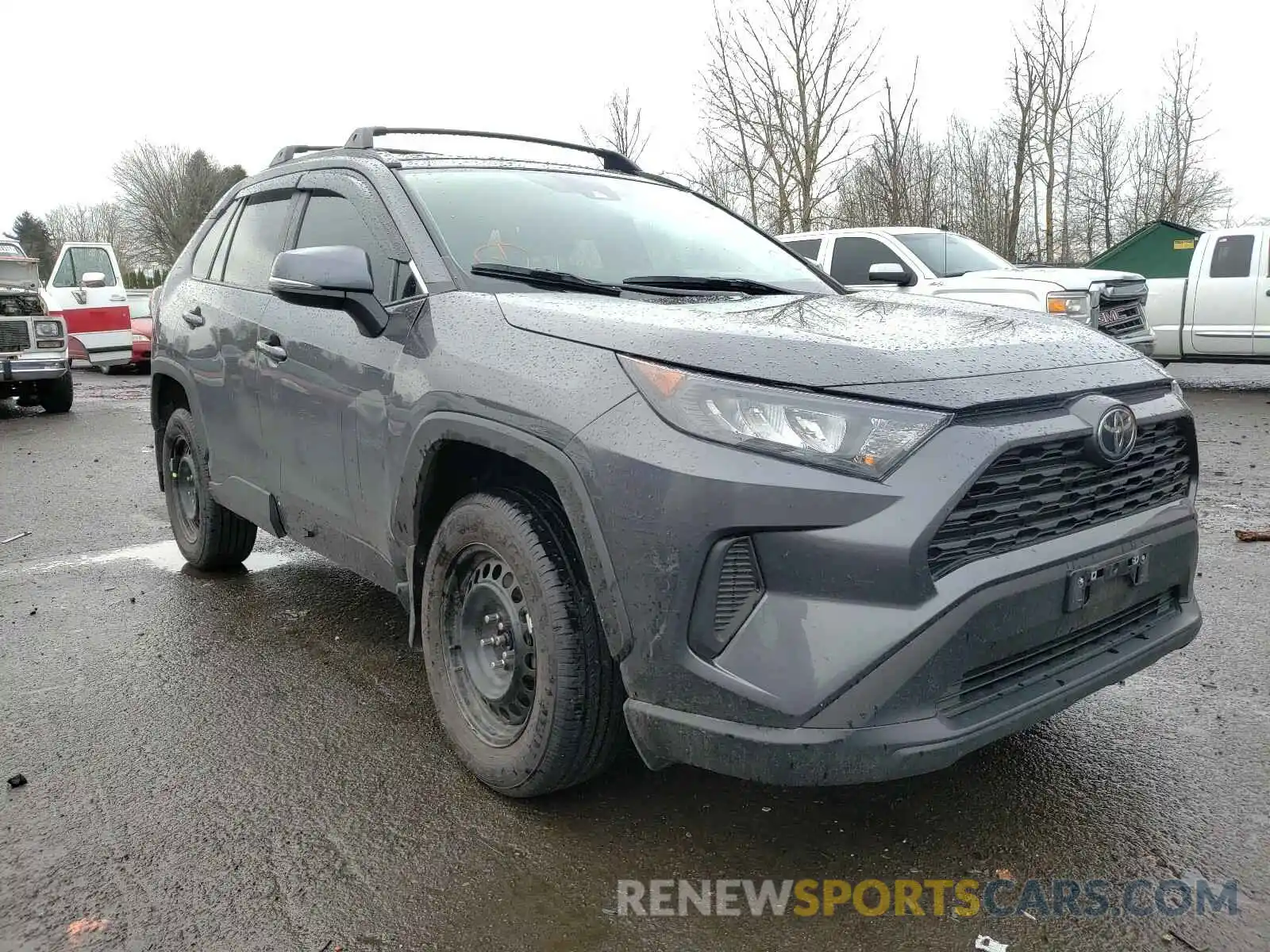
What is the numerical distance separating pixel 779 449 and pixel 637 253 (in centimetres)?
151

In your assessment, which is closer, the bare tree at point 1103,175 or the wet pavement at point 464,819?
the wet pavement at point 464,819

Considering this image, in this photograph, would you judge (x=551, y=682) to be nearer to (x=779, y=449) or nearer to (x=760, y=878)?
(x=760, y=878)

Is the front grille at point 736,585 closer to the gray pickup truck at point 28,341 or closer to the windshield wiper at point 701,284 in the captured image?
the windshield wiper at point 701,284

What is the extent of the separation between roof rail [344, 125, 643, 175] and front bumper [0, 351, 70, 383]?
10.2 meters

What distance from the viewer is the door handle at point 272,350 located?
3.54m

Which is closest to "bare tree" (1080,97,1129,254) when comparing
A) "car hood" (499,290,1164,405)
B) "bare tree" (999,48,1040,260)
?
"bare tree" (999,48,1040,260)

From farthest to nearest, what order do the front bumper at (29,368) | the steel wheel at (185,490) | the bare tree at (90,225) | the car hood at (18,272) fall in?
1. the bare tree at (90,225)
2. the car hood at (18,272)
3. the front bumper at (29,368)
4. the steel wheel at (185,490)

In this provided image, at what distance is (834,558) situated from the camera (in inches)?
78.2

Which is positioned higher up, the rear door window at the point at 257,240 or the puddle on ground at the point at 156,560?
the rear door window at the point at 257,240

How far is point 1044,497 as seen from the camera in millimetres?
2188

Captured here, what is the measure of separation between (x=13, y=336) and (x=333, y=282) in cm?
1122

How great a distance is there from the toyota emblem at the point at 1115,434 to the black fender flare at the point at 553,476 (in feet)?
3.77

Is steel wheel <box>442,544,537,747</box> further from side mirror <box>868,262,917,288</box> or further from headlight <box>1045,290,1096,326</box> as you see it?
headlight <box>1045,290,1096,326</box>

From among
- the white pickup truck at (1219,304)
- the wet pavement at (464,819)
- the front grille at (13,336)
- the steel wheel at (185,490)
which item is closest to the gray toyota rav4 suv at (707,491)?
the wet pavement at (464,819)
